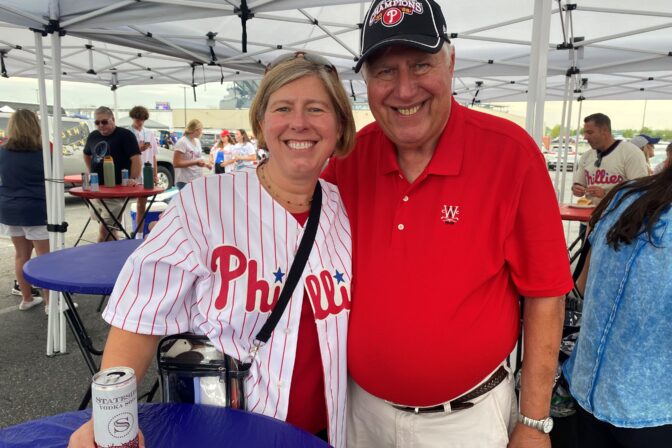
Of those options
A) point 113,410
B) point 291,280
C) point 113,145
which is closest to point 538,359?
point 291,280

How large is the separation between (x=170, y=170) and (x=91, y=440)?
11310mm

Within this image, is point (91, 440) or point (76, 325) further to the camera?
point (76, 325)

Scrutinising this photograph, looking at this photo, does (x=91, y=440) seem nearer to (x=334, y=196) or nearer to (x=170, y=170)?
(x=334, y=196)

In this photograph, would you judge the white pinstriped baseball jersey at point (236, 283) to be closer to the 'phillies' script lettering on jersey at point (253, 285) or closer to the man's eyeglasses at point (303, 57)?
the 'phillies' script lettering on jersey at point (253, 285)

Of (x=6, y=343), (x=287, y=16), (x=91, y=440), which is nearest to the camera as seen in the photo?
(x=91, y=440)

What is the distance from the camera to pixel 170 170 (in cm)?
1150

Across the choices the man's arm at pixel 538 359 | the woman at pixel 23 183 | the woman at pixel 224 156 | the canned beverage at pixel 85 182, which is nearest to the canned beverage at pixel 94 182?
the canned beverage at pixel 85 182

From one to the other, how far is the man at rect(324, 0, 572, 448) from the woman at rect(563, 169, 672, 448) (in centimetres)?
25

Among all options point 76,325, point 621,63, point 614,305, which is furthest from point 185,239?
point 621,63

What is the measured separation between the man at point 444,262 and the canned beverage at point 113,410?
2.04 feet

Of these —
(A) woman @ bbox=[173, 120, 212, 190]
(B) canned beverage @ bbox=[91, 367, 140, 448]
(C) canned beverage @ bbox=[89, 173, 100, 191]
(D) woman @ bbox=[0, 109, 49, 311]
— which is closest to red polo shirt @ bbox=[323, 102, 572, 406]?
(B) canned beverage @ bbox=[91, 367, 140, 448]

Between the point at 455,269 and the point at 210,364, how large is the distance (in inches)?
27.7

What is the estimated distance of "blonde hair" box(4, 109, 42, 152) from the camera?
418 centimetres

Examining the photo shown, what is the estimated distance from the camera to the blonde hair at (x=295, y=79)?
1266mm
